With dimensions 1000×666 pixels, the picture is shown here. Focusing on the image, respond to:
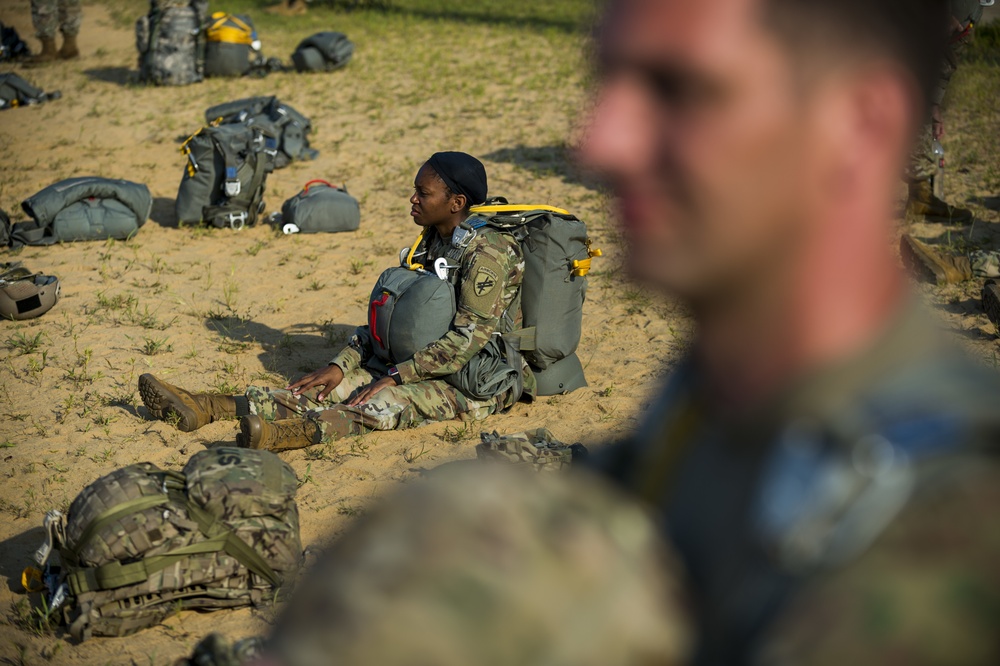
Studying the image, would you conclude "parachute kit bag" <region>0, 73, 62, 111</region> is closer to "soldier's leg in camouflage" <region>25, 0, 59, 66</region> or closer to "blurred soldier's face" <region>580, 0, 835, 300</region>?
"soldier's leg in camouflage" <region>25, 0, 59, 66</region>

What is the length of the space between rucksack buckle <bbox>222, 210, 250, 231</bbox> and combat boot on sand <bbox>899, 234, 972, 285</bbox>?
5382 millimetres

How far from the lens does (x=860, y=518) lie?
1.81 feet

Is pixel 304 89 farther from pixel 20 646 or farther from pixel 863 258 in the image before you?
pixel 863 258

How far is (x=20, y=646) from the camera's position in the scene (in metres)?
3.52

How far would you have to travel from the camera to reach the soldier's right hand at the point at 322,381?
17.9ft

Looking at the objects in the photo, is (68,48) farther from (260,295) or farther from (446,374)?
(446,374)

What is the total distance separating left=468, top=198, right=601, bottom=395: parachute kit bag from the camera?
5.39m

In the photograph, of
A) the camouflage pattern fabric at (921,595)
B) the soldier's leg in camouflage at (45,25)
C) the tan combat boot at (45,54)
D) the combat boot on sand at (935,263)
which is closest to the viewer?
the camouflage pattern fabric at (921,595)

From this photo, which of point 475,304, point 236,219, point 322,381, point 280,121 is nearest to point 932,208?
point 475,304

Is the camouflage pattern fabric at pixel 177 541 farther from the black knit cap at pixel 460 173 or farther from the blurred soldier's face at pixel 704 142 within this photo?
the blurred soldier's face at pixel 704 142

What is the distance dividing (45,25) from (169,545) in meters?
13.6

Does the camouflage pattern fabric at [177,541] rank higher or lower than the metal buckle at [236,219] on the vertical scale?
higher

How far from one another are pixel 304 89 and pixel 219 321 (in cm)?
705

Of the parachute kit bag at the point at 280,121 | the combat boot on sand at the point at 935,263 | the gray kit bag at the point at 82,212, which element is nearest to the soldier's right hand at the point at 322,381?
the gray kit bag at the point at 82,212
